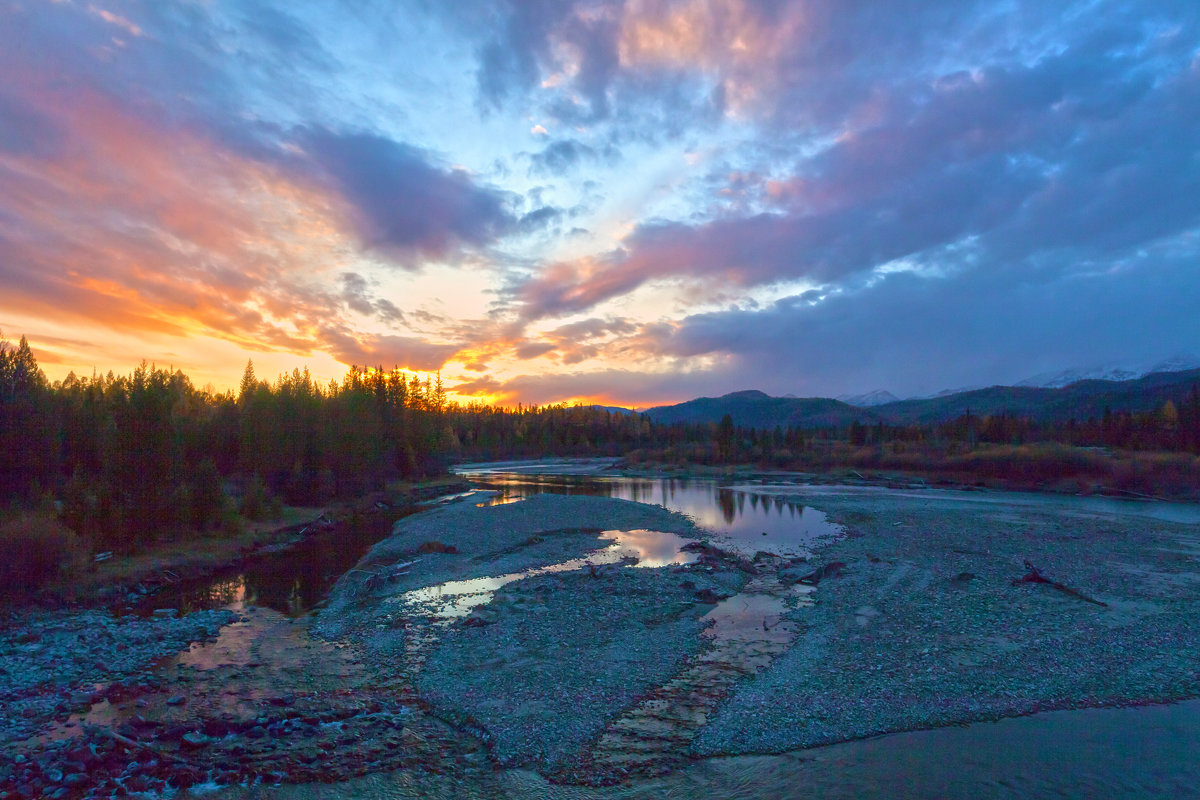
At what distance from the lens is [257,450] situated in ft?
143

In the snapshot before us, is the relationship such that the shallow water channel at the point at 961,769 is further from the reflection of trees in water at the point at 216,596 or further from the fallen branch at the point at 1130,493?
the fallen branch at the point at 1130,493

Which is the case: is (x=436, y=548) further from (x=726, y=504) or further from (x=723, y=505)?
(x=726, y=504)

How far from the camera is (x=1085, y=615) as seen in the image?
54.5ft

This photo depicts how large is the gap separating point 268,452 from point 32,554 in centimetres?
2539

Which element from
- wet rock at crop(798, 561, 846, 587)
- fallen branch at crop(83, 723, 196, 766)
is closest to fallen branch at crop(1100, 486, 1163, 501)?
wet rock at crop(798, 561, 846, 587)

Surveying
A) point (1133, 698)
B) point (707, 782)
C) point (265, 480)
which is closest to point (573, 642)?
point (707, 782)

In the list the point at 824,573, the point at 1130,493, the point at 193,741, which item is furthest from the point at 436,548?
the point at 1130,493

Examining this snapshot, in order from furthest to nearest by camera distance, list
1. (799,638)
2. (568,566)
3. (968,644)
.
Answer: (568,566) → (799,638) → (968,644)

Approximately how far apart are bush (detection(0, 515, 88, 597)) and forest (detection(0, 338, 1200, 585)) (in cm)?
57

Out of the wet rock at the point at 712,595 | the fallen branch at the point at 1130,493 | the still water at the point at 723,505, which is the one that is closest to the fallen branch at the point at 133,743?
the wet rock at the point at 712,595

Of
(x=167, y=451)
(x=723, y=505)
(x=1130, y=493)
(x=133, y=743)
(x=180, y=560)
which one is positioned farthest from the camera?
(x=1130, y=493)

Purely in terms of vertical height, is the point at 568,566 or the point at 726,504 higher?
the point at 568,566

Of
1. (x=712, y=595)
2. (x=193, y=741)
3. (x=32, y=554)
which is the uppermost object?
(x=32, y=554)

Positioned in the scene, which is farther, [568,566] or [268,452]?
[268,452]
